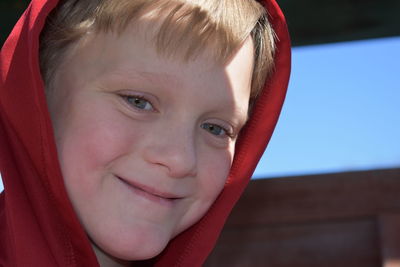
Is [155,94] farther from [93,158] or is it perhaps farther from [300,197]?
[300,197]

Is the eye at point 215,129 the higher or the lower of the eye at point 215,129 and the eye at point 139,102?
the lower

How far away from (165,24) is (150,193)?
0.34m

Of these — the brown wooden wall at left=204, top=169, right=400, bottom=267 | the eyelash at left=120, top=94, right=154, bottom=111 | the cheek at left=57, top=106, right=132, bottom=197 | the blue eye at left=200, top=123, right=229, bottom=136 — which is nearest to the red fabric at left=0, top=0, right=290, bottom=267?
the cheek at left=57, top=106, right=132, bottom=197

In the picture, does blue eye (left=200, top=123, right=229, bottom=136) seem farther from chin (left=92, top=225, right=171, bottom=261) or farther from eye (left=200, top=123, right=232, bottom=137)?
chin (left=92, top=225, right=171, bottom=261)

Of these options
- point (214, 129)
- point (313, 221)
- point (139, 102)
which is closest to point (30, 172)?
point (139, 102)

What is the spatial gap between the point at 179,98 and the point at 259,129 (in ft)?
1.44

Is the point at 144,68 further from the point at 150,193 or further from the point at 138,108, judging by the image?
the point at 150,193

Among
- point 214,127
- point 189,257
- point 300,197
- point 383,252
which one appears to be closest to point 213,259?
point 300,197

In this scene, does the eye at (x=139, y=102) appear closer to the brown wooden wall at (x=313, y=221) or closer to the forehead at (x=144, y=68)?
the forehead at (x=144, y=68)

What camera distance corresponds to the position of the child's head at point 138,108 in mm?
1871

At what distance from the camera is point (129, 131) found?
73.9 inches

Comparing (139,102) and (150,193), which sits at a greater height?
(139,102)

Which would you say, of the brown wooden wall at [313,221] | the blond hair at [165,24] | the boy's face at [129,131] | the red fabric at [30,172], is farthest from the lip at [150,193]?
the brown wooden wall at [313,221]

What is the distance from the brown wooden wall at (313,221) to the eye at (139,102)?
4.91ft
